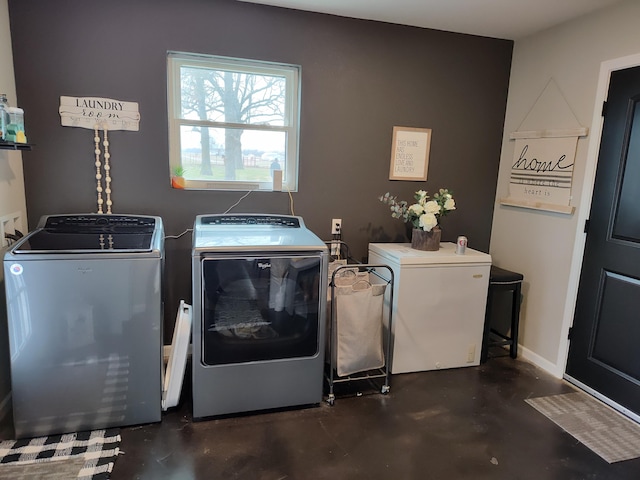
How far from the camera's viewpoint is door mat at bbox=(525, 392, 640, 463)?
2.11 metres

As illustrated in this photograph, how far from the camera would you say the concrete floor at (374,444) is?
6.26 feet

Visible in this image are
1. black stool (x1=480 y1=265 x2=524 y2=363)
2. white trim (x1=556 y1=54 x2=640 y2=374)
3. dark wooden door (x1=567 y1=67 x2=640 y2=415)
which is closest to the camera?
dark wooden door (x1=567 y1=67 x2=640 y2=415)

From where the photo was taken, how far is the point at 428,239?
2.90 metres

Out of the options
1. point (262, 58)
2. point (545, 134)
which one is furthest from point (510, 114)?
point (262, 58)

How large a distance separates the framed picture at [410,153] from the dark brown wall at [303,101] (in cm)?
6

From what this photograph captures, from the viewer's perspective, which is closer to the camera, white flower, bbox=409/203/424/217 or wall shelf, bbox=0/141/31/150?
wall shelf, bbox=0/141/31/150

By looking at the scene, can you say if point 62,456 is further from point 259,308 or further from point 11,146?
point 11,146

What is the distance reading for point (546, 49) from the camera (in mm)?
2951

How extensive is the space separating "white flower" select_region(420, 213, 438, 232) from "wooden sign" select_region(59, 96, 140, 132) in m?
1.99

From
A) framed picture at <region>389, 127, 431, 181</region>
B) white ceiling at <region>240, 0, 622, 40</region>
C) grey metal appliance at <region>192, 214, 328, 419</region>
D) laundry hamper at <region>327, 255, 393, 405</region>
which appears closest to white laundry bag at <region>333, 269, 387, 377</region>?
laundry hamper at <region>327, 255, 393, 405</region>

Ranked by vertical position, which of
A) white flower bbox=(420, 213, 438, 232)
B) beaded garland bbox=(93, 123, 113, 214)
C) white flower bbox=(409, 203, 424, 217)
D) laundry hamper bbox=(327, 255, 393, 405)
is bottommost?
laundry hamper bbox=(327, 255, 393, 405)

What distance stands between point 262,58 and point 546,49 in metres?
2.04

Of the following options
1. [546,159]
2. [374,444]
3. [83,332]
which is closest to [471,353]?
[374,444]

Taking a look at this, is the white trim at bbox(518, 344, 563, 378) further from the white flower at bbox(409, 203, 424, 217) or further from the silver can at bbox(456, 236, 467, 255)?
the white flower at bbox(409, 203, 424, 217)
